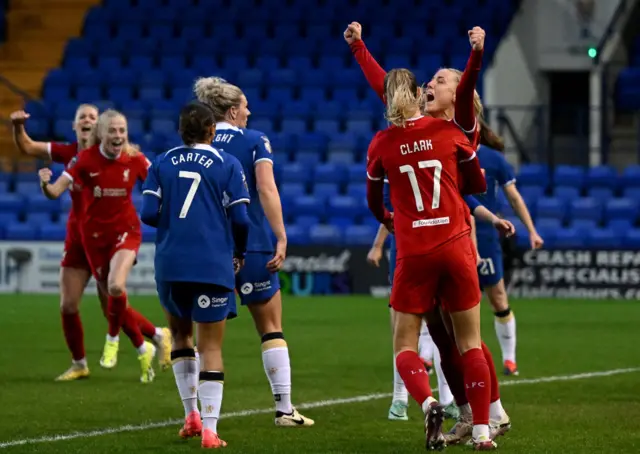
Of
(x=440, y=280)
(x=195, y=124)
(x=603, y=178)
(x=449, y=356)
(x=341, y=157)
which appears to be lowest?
(x=449, y=356)

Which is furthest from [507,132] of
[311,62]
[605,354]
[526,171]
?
[605,354]

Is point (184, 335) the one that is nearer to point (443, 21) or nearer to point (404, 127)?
→ point (404, 127)

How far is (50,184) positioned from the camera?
10609mm

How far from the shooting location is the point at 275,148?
84.8 feet

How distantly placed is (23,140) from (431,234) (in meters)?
5.29

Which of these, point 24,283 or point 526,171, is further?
point 526,171

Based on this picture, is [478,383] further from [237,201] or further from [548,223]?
[548,223]

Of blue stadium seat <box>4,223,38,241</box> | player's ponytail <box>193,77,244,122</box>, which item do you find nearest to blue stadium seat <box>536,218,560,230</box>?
blue stadium seat <box>4,223,38,241</box>

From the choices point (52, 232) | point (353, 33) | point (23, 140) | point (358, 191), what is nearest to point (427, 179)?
point (353, 33)

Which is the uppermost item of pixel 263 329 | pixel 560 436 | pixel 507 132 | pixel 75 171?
pixel 507 132

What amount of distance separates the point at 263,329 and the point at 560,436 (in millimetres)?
1944

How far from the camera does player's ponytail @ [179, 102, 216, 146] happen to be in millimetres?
7719

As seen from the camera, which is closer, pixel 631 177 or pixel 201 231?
pixel 201 231

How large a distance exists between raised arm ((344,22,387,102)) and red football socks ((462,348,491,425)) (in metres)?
1.65
